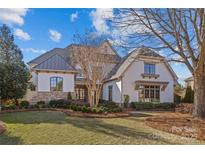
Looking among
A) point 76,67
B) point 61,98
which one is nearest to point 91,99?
point 61,98

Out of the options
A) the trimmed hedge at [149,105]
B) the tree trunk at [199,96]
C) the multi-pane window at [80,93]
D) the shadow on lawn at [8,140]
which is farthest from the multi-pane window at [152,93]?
the shadow on lawn at [8,140]

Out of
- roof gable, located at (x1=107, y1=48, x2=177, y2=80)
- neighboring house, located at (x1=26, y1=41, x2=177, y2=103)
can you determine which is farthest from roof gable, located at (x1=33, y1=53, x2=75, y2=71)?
roof gable, located at (x1=107, y1=48, x2=177, y2=80)

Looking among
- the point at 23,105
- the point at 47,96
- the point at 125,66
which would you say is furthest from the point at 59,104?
the point at 125,66

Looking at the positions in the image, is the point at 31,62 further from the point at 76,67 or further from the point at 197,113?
the point at 197,113

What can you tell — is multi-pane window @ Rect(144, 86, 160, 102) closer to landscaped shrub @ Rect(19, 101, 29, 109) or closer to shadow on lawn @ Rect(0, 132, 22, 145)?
landscaped shrub @ Rect(19, 101, 29, 109)

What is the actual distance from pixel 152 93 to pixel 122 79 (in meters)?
3.64

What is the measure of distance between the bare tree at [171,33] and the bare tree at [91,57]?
567cm

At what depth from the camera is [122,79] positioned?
62.8 ft

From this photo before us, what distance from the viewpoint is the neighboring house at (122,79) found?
19.0 m

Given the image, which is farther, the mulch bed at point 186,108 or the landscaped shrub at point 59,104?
the landscaped shrub at point 59,104

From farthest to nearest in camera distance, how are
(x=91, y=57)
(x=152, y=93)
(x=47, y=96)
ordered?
1. (x=152, y=93)
2. (x=47, y=96)
3. (x=91, y=57)

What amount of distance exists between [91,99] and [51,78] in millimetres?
5853

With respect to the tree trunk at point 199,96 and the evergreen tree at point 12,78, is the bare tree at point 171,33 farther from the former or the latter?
the evergreen tree at point 12,78

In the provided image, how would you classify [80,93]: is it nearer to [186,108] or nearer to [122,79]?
[122,79]
